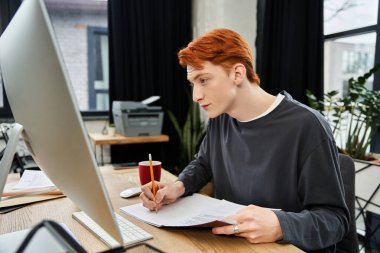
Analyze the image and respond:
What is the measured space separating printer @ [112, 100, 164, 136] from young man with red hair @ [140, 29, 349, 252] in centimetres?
175

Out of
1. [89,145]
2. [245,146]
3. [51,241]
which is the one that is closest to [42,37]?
[89,145]

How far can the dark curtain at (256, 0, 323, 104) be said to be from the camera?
284 cm

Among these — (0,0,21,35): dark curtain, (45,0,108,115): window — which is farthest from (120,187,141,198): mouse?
(0,0,21,35): dark curtain

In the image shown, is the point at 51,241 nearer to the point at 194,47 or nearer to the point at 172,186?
the point at 172,186

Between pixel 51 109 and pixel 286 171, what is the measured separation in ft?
2.40

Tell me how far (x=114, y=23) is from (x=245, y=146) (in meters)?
2.69

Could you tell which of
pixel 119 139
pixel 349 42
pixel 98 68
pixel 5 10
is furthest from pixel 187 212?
pixel 5 10

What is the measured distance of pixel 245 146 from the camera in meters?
1.07

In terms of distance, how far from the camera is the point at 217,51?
970 millimetres

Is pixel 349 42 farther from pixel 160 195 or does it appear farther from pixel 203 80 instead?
pixel 160 195

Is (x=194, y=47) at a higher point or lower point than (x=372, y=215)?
higher

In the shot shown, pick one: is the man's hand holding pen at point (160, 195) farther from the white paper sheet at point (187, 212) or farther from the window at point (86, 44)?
the window at point (86, 44)

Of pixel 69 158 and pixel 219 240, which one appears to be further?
pixel 219 240

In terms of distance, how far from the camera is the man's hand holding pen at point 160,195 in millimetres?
916
